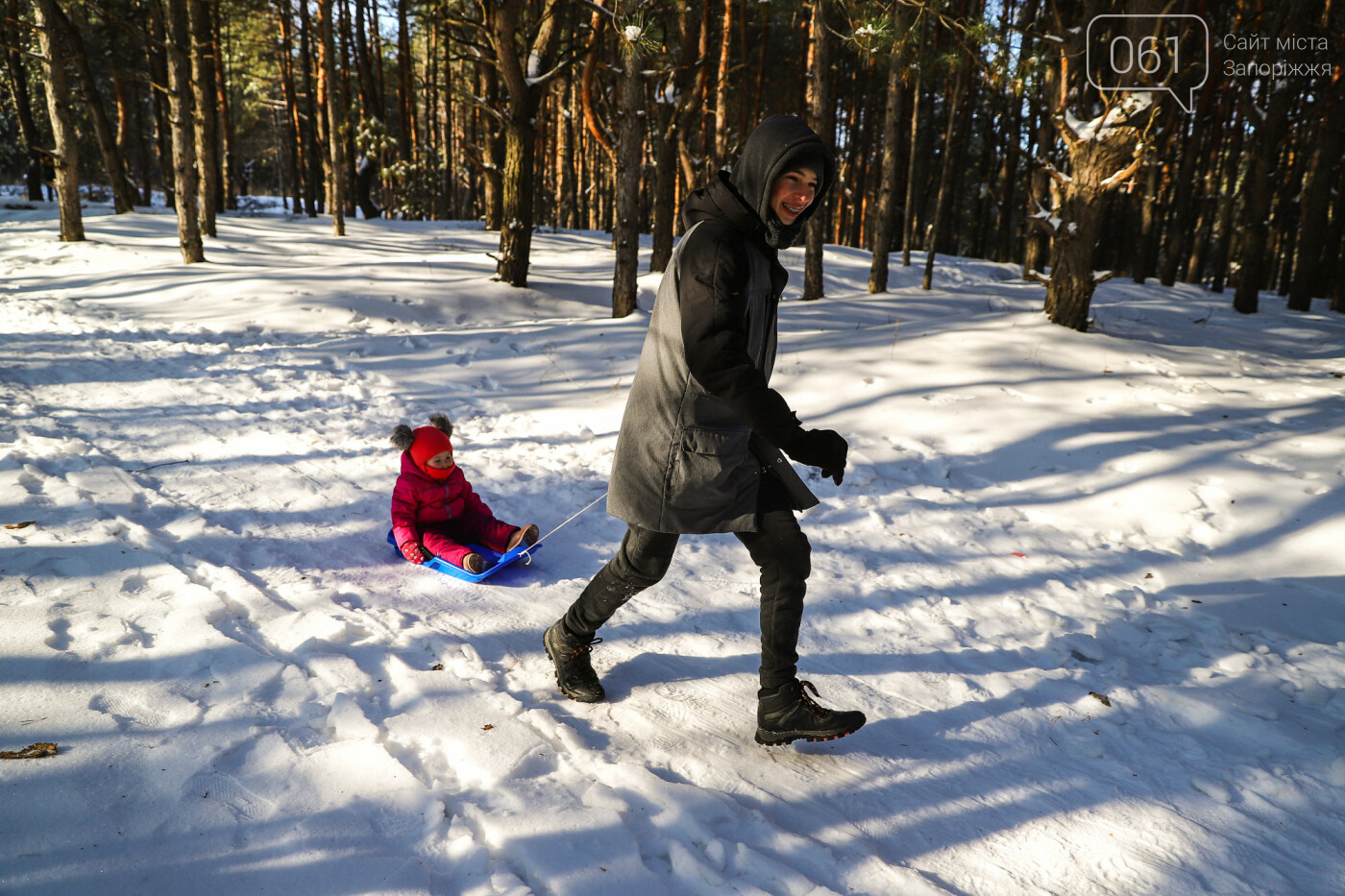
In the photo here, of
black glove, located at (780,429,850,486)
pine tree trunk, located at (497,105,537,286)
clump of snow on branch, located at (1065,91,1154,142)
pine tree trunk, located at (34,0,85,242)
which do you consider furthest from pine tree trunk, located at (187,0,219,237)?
black glove, located at (780,429,850,486)

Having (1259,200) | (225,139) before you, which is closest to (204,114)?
(225,139)

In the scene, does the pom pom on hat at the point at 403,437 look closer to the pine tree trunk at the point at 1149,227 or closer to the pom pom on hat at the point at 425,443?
the pom pom on hat at the point at 425,443

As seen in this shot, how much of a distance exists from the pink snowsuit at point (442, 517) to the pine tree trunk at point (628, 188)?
5.65 meters

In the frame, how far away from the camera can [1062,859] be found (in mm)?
2145

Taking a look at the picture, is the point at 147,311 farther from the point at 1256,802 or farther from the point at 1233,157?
the point at 1233,157

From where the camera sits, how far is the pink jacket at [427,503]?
3.79 metres

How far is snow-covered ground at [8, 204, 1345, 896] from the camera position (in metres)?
1.99

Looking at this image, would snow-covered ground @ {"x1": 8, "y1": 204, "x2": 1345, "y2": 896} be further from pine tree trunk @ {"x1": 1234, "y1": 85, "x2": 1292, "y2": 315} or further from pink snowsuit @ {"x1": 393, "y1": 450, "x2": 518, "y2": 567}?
pine tree trunk @ {"x1": 1234, "y1": 85, "x2": 1292, "y2": 315}

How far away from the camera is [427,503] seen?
3867mm

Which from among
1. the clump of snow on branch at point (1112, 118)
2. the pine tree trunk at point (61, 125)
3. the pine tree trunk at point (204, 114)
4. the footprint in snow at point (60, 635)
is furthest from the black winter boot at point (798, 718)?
the pine tree trunk at point (204, 114)

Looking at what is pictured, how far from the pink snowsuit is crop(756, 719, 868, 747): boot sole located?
1842mm

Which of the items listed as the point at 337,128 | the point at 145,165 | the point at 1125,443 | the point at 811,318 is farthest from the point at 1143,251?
the point at 145,165

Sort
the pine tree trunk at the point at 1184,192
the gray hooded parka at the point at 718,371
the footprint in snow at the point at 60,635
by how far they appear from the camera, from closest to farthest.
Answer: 1. the gray hooded parka at the point at 718,371
2. the footprint in snow at the point at 60,635
3. the pine tree trunk at the point at 1184,192

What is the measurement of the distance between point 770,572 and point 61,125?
1545 centimetres
